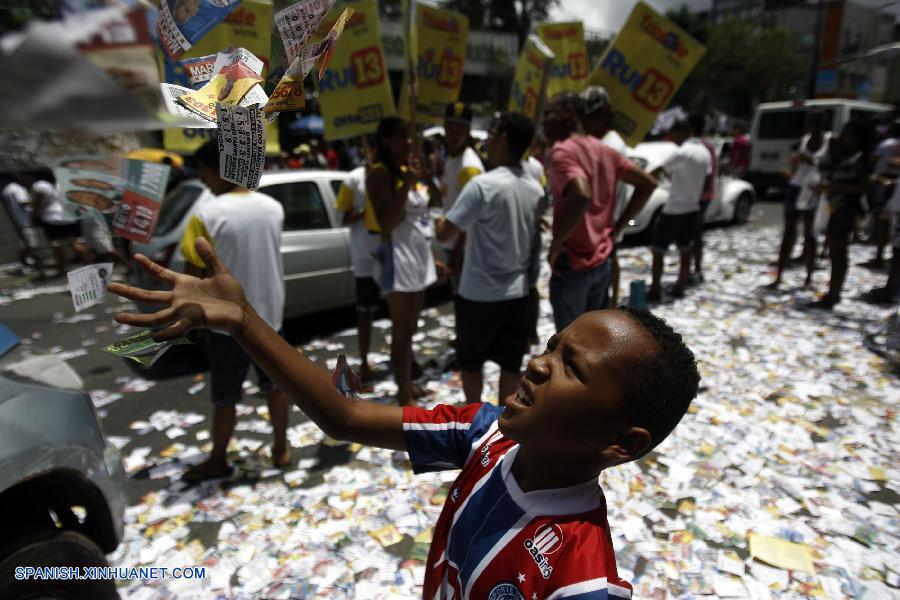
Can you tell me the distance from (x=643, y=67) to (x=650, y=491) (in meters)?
3.40

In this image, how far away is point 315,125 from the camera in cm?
1571

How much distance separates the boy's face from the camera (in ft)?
3.51

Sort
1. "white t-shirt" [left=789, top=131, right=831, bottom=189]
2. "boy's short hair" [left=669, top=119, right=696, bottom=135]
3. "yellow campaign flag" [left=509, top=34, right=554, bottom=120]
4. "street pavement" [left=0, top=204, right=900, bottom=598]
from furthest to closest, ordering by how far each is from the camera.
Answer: "white t-shirt" [left=789, top=131, right=831, bottom=189] → "boy's short hair" [left=669, top=119, right=696, bottom=135] → "yellow campaign flag" [left=509, top=34, right=554, bottom=120] → "street pavement" [left=0, top=204, right=900, bottom=598]

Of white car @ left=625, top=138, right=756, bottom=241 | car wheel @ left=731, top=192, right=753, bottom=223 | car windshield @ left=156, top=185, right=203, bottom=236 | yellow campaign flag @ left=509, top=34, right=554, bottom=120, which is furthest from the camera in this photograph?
car wheel @ left=731, top=192, right=753, bottom=223

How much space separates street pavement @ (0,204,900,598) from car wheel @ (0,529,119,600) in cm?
73

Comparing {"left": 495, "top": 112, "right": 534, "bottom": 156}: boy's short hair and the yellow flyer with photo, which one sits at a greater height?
{"left": 495, "top": 112, "right": 534, "bottom": 156}: boy's short hair

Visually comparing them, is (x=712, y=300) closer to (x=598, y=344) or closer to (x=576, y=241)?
(x=576, y=241)

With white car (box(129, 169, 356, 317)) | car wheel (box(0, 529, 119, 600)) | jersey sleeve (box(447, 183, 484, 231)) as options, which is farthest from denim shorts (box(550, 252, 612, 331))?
white car (box(129, 169, 356, 317))

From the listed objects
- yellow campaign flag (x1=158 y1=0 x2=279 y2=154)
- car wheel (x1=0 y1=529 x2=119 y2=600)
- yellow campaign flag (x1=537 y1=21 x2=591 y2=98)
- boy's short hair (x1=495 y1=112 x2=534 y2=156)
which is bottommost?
car wheel (x1=0 y1=529 x2=119 y2=600)

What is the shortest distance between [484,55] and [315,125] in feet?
44.5

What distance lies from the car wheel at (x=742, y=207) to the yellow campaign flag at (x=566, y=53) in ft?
23.6

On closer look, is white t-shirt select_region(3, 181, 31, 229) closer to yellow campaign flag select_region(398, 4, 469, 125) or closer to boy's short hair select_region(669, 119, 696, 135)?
yellow campaign flag select_region(398, 4, 469, 125)

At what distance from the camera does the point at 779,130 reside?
15.4 meters

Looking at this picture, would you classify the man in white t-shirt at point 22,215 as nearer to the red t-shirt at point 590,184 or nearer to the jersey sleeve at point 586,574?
the red t-shirt at point 590,184
